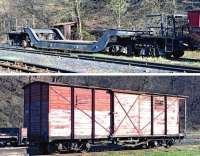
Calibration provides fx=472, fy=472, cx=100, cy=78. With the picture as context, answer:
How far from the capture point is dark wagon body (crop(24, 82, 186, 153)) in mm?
17922

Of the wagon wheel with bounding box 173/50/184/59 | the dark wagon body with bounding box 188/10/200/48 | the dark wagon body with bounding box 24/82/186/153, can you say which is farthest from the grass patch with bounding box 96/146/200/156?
the dark wagon body with bounding box 188/10/200/48

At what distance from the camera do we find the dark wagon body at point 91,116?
17.9m

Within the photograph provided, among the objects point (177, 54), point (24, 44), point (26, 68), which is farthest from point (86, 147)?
point (24, 44)

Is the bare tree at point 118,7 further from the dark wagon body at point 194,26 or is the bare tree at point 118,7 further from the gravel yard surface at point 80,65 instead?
the gravel yard surface at point 80,65

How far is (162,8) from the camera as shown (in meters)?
29.7

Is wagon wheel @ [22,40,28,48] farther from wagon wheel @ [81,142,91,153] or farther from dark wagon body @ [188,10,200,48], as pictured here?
dark wagon body @ [188,10,200,48]

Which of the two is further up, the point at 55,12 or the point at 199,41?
the point at 55,12

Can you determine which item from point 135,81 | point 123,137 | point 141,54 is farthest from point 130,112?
point 135,81

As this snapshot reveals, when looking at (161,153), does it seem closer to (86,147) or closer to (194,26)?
A: (86,147)

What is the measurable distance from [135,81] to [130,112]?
27337 millimetres

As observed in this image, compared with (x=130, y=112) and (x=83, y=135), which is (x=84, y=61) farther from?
(x=130, y=112)

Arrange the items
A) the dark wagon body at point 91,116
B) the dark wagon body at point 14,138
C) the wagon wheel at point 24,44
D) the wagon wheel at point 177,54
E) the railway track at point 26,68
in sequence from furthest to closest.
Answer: the wagon wheel at point 24,44 < the wagon wheel at point 177,54 < the dark wagon body at point 14,138 < the dark wagon body at point 91,116 < the railway track at point 26,68

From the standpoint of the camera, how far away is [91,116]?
61.8ft

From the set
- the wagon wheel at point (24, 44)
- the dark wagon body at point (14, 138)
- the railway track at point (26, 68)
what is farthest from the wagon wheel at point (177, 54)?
the wagon wheel at point (24, 44)
